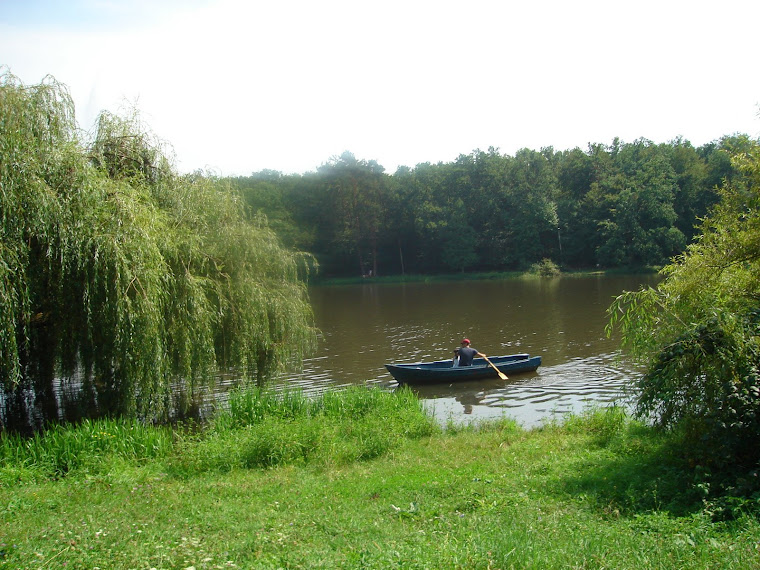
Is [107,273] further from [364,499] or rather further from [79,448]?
[364,499]

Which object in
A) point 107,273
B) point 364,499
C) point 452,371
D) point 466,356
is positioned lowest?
point 452,371

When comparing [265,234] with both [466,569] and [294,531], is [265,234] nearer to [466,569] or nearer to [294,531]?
[294,531]

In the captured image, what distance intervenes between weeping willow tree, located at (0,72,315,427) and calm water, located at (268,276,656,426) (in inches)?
231

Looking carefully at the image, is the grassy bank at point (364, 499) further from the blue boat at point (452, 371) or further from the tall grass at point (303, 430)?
the blue boat at point (452, 371)

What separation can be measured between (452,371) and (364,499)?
10.5m

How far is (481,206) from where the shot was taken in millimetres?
67000

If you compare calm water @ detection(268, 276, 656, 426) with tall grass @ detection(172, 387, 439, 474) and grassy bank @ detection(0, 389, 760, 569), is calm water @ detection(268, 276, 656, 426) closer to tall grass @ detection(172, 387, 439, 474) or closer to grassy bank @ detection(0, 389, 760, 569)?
tall grass @ detection(172, 387, 439, 474)

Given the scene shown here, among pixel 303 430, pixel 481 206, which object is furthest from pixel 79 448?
pixel 481 206

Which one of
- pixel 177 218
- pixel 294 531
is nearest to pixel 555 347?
pixel 177 218

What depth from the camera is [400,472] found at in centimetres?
823

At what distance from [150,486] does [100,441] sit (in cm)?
228

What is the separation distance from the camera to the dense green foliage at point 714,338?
631 centimetres

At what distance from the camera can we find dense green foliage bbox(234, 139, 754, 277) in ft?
202

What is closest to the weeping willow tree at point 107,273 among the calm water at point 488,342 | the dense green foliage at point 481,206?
the calm water at point 488,342
